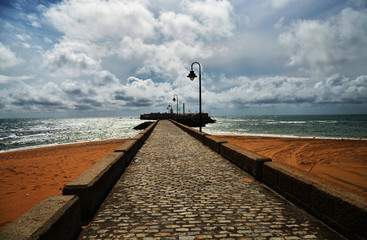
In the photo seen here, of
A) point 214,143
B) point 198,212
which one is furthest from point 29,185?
point 214,143

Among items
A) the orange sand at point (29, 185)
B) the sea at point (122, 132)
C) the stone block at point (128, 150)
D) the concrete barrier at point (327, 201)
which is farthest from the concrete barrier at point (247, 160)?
the sea at point (122, 132)

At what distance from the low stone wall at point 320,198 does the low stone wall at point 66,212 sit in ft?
13.1

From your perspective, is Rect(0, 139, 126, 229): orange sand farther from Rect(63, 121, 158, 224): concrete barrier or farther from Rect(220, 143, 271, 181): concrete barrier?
Rect(220, 143, 271, 181): concrete barrier

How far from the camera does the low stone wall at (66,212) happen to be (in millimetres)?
2089

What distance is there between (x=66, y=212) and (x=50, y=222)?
36 centimetres

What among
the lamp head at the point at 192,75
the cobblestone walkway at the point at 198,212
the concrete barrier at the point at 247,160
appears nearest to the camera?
the cobblestone walkway at the point at 198,212

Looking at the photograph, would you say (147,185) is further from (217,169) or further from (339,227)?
(339,227)

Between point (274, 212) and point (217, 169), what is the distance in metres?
2.93

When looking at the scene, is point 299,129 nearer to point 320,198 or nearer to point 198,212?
point 320,198

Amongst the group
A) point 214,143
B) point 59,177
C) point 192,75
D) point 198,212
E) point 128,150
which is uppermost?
point 192,75

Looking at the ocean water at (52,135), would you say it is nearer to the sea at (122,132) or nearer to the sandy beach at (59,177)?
the sea at (122,132)

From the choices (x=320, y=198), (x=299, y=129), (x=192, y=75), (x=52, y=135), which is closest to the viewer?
(x=320, y=198)

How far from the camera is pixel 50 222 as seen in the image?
89.0 inches

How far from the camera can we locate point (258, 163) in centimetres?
534
